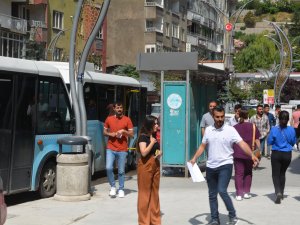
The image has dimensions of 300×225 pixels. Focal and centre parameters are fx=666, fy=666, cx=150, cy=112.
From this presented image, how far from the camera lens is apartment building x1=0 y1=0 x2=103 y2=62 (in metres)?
42.6

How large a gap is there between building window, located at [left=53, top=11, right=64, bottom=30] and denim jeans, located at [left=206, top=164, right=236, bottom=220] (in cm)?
4206

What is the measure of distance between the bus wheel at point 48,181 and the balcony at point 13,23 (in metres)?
31.5

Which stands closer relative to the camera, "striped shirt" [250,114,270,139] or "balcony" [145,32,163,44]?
"striped shirt" [250,114,270,139]

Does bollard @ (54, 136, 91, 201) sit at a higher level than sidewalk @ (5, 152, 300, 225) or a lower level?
higher

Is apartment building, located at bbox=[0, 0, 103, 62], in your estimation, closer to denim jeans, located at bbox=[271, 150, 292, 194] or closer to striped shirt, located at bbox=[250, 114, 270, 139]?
striped shirt, located at bbox=[250, 114, 270, 139]

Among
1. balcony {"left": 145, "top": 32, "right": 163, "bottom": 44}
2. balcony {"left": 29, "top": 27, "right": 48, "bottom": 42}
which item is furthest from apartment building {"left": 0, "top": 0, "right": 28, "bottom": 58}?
balcony {"left": 145, "top": 32, "right": 163, "bottom": 44}

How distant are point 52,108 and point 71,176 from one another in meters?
1.66

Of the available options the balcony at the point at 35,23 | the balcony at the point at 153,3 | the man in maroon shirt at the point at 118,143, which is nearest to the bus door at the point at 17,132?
the man in maroon shirt at the point at 118,143

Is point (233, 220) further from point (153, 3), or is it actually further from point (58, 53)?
point (153, 3)

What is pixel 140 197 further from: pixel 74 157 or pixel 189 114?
pixel 189 114

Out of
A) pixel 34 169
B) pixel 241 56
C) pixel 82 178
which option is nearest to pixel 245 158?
pixel 82 178

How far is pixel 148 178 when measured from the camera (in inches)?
361

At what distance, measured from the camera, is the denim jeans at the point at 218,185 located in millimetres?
9328

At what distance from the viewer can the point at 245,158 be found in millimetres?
12258
